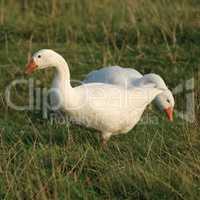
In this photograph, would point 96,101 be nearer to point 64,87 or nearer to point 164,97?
point 64,87

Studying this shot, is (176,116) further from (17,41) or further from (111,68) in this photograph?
(17,41)

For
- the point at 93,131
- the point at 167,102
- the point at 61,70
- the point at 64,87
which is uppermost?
the point at 61,70

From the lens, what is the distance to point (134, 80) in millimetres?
6609

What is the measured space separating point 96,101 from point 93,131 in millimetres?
432

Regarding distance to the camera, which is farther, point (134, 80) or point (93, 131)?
point (134, 80)

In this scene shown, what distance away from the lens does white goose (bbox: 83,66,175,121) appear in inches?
248

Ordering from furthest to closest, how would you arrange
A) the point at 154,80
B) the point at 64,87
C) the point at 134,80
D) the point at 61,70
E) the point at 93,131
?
the point at 134,80
the point at 154,80
the point at 93,131
the point at 61,70
the point at 64,87

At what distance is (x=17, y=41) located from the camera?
868cm

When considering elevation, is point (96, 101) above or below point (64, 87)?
below

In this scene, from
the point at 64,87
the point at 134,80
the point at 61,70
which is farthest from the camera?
the point at 134,80

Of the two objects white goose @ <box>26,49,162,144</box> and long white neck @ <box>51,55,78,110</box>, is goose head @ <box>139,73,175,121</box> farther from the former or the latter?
long white neck @ <box>51,55,78,110</box>

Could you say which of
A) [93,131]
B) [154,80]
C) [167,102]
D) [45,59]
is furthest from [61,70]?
[167,102]

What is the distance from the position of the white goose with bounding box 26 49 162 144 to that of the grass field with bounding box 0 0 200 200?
0.15m

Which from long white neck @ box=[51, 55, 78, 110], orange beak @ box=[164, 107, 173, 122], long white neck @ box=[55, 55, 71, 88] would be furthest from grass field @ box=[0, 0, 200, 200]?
long white neck @ box=[55, 55, 71, 88]
